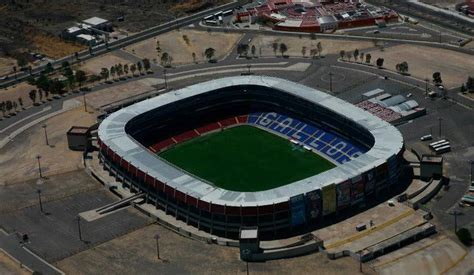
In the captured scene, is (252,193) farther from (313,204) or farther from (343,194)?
(343,194)

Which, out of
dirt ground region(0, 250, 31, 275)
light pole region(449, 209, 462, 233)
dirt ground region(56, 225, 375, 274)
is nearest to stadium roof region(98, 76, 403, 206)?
dirt ground region(56, 225, 375, 274)

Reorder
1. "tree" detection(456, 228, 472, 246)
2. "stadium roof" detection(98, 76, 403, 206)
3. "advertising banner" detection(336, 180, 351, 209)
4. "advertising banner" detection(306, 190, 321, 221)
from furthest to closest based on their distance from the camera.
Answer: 1. "advertising banner" detection(336, 180, 351, 209)
2. "advertising banner" detection(306, 190, 321, 221)
3. "stadium roof" detection(98, 76, 403, 206)
4. "tree" detection(456, 228, 472, 246)

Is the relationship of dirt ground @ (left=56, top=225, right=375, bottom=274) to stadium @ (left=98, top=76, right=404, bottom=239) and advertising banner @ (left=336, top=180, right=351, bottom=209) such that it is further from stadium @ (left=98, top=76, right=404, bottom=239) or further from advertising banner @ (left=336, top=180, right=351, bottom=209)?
advertising banner @ (left=336, top=180, right=351, bottom=209)

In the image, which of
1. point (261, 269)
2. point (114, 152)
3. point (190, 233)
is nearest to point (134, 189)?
point (114, 152)

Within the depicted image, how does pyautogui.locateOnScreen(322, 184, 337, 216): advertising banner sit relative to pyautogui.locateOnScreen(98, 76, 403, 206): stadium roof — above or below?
below

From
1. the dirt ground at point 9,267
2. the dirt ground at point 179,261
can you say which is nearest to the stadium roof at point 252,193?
the dirt ground at point 179,261

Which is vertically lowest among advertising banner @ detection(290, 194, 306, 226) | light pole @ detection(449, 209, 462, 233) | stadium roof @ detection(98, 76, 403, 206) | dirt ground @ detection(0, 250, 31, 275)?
dirt ground @ detection(0, 250, 31, 275)
